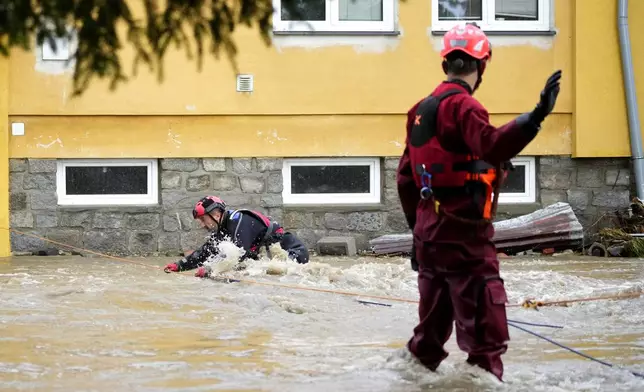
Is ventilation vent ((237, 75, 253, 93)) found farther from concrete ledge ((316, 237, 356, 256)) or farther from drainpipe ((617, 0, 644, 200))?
drainpipe ((617, 0, 644, 200))

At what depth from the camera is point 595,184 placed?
617 inches

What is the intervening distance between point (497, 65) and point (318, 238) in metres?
3.37

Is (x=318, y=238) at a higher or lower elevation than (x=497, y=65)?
lower

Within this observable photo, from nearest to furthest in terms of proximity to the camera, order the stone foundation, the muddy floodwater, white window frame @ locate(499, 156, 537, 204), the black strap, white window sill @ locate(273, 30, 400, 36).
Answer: the black strap → the muddy floodwater → the stone foundation → white window sill @ locate(273, 30, 400, 36) → white window frame @ locate(499, 156, 537, 204)

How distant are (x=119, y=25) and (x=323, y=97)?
430 inches

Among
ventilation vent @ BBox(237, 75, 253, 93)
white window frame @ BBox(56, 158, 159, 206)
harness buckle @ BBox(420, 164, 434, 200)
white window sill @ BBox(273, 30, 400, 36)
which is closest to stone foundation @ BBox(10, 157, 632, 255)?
white window frame @ BBox(56, 158, 159, 206)

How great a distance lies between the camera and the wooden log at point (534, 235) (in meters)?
14.9

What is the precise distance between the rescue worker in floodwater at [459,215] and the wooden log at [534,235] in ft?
29.5

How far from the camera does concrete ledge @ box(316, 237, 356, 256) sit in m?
14.7

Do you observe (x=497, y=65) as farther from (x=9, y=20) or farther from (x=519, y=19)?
(x=9, y=20)

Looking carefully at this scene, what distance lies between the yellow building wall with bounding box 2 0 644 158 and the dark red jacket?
9230mm

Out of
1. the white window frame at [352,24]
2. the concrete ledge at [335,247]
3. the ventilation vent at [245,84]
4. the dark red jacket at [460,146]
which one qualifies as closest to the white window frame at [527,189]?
the concrete ledge at [335,247]

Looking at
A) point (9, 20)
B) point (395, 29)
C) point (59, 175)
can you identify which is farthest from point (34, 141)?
point (9, 20)

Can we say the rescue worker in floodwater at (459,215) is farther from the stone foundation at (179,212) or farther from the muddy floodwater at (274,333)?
the stone foundation at (179,212)
